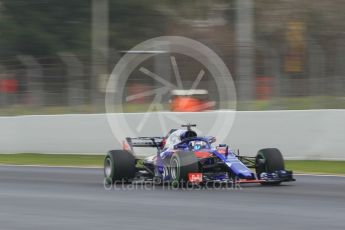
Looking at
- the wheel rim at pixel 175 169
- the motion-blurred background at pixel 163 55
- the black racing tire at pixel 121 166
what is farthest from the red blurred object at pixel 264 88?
the wheel rim at pixel 175 169

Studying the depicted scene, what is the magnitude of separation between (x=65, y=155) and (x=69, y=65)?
117 inches

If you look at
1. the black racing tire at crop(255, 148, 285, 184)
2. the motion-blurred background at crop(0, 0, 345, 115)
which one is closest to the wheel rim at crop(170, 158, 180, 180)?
the black racing tire at crop(255, 148, 285, 184)

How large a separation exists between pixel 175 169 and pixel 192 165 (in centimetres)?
38

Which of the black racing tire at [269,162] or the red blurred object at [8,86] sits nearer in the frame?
the black racing tire at [269,162]

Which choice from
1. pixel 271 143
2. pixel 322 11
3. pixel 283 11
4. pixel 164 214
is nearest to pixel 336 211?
pixel 164 214

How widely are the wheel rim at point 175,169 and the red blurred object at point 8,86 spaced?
38.6 feet

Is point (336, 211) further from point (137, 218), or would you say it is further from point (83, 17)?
point (83, 17)

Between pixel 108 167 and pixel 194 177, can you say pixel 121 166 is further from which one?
pixel 194 177

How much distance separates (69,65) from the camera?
23.3 m

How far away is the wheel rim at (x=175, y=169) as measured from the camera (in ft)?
41.5

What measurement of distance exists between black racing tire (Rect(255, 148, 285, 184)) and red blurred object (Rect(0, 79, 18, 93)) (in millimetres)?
11760

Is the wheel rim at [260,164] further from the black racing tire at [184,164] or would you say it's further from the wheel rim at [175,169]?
the wheel rim at [175,169]

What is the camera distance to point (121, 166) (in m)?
13.7

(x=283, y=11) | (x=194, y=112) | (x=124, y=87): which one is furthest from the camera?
(x=283, y=11)
